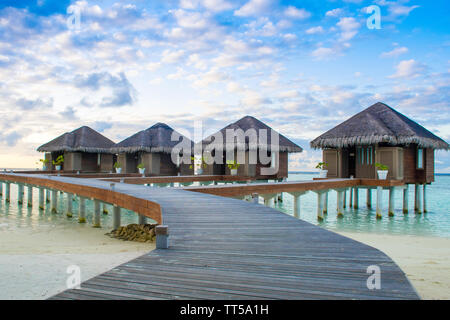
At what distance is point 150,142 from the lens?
2184 cm

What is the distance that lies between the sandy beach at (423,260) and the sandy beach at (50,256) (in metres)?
4.47

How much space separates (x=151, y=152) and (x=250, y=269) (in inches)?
764

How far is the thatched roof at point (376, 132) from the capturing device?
47.7 feet

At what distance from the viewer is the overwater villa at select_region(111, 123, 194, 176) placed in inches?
842

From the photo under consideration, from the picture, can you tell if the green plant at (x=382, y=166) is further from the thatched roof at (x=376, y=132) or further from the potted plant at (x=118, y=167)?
the potted plant at (x=118, y=167)

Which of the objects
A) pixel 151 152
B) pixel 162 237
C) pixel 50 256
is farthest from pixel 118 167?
pixel 162 237

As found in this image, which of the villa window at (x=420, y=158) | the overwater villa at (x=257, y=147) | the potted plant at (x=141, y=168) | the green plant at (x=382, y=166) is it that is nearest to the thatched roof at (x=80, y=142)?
the potted plant at (x=141, y=168)

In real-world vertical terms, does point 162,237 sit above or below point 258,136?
below

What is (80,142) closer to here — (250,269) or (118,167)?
(118,167)

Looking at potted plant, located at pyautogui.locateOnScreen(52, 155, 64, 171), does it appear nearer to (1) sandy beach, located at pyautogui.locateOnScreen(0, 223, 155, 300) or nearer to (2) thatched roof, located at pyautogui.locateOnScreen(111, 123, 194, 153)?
(2) thatched roof, located at pyautogui.locateOnScreen(111, 123, 194, 153)

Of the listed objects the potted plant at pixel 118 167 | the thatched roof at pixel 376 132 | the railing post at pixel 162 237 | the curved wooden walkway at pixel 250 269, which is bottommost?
the curved wooden walkway at pixel 250 269

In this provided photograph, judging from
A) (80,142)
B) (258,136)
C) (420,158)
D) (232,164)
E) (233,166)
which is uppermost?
(80,142)

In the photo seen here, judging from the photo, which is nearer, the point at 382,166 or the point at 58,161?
the point at 382,166
